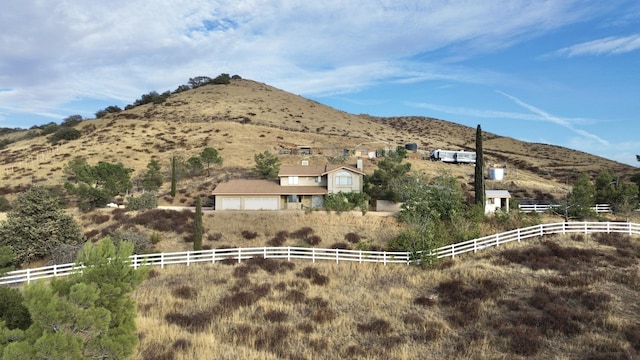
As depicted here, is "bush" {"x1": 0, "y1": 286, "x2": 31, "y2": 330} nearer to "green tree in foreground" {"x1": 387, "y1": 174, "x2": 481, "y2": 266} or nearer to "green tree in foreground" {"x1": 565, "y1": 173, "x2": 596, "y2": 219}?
"green tree in foreground" {"x1": 387, "y1": 174, "x2": 481, "y2": 266}

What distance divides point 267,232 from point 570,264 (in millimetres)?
25769

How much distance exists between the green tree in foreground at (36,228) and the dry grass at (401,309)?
1342cm

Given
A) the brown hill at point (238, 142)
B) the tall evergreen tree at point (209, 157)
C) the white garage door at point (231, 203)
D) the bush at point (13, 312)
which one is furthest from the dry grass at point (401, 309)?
the tall evergreen tree at point (209, 157)

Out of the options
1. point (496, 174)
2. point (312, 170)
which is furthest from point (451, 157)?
point (312, 170)

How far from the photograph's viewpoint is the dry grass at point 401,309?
15047 mm

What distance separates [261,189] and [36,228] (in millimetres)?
22462

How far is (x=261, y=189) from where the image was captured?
4741 cm

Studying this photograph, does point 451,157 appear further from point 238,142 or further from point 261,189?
point 261,189

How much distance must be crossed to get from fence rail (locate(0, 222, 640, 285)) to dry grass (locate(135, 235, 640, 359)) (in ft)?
4.19

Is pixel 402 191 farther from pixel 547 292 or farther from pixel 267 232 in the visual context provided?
pixel 547 292

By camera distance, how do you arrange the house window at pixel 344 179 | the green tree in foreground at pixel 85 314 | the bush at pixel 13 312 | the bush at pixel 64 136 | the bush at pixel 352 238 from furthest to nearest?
the bush at pixel 64 136, the house window at pixel 344 179, the bush at pixel 352 238, the bush at pixel 13 312, the green tree in foreground at pixel 85 314

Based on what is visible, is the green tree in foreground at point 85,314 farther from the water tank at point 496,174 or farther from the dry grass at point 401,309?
the water tank at point 496,174

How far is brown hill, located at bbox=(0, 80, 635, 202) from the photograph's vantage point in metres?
75.2

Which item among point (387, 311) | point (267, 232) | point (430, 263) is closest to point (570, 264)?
point (430, 263)
